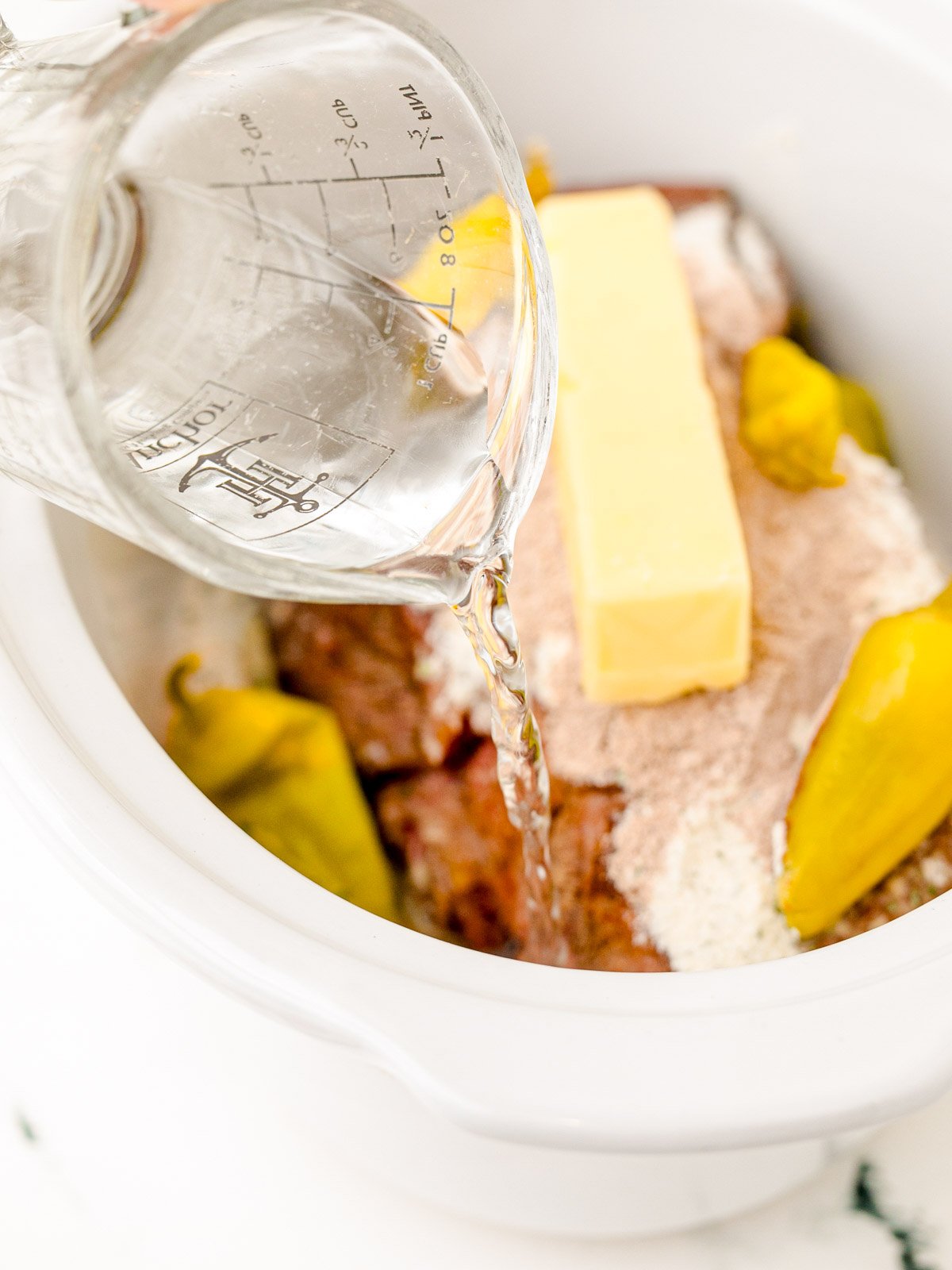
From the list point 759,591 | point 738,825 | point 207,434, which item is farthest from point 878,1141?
point 207,434

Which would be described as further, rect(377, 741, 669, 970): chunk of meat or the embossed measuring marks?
rect(377, 741, 669, 970): chunk of meat

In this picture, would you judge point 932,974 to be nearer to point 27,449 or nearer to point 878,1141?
point 878,1141

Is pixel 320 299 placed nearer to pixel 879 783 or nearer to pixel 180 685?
pixel 180 685

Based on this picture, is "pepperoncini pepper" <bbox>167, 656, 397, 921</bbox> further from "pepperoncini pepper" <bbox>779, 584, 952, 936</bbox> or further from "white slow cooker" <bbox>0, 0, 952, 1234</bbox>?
"pepperoncini pepper" <bbox>779, 584, 952, 936</bbox>

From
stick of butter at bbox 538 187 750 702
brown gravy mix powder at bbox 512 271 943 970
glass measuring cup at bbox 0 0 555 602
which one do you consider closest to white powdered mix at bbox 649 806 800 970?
brown gravy mix powder at bbox 512 271 943 970

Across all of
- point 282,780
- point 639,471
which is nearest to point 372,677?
point 282,780

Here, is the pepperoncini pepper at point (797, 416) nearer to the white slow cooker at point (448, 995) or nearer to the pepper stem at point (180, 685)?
the white slow cooker at point (448, 995)
